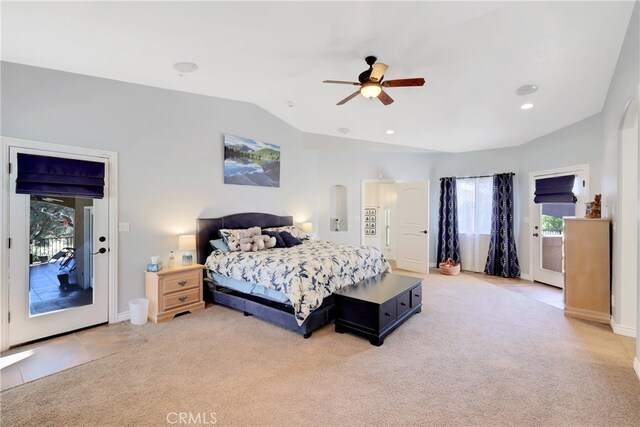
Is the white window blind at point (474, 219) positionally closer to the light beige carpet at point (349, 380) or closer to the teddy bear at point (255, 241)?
the light beige carpet at point (349, 380)

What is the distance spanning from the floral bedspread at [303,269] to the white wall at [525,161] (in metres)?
3.30

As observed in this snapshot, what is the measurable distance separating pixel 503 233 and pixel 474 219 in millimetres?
Answer: 676

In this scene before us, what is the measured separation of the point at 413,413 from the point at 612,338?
8.70ft

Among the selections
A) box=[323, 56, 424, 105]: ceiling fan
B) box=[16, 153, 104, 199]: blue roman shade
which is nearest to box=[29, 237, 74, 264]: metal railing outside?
box=[16, 153, 104, 199]: blue roman shade

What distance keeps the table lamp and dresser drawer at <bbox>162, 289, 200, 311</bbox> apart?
1.36ft

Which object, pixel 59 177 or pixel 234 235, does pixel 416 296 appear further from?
pixel 59 177

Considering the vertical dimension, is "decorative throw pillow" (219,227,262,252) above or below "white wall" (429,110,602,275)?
below

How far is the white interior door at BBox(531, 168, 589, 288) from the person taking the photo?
16.7 ft

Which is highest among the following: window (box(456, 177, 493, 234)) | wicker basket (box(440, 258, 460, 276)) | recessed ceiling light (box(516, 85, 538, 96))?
recessed ceiling light (box(516, 85, 538, 96))

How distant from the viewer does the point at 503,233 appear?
5.83 meters

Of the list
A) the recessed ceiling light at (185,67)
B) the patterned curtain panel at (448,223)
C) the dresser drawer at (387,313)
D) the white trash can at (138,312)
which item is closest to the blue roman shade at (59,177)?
the white trash can at (138,312)

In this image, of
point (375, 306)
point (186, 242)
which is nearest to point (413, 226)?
point (375, 306)

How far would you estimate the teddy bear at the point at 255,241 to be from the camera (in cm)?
418

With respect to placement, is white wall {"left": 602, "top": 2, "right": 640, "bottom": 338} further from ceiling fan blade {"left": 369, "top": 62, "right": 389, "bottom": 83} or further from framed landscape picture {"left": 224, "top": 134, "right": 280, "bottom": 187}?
framed landscape picture {"left": 224, "top": 134, "right": 280, "bottom": 187}
